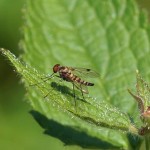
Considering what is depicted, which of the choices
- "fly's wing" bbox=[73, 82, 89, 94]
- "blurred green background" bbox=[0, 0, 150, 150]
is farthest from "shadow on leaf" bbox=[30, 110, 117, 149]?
"blurred green background" bbox=[0, 0, 150, 150]

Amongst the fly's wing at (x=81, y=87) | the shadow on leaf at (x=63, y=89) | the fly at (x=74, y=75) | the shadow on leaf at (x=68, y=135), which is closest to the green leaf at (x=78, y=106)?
the shadow on leaf at (x=63, y=89)

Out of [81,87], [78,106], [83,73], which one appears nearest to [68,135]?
[81,87]

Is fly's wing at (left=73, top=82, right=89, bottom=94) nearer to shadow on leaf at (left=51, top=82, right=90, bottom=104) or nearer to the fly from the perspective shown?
the fly

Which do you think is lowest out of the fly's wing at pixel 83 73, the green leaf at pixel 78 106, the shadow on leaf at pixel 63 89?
the green leaf at pixel 78 106

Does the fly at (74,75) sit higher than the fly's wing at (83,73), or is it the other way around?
the fly's wing at (83,73)

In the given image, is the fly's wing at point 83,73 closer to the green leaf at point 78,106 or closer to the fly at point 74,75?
the fly at point 74,75

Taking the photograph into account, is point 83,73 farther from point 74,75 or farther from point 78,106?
point 78,106

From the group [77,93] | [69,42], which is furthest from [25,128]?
[77,93]
